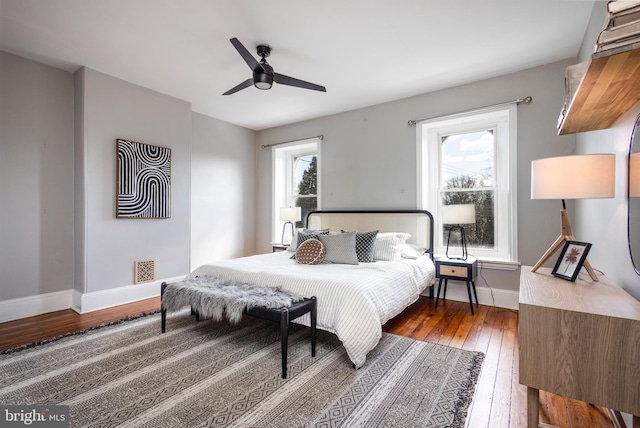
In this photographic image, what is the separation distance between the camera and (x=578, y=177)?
164 cm

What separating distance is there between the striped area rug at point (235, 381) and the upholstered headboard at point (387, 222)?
1565mm

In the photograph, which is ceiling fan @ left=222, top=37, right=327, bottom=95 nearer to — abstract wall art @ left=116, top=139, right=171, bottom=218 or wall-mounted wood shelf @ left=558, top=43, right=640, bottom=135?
abstract wall art @ left=116, top=139, right=171, bottom=218

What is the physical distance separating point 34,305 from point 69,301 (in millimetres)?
297

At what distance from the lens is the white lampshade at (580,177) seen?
1599 millimetres

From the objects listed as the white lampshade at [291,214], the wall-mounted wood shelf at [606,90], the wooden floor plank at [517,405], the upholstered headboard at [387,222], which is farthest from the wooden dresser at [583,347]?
the white lampshade at [291,214]

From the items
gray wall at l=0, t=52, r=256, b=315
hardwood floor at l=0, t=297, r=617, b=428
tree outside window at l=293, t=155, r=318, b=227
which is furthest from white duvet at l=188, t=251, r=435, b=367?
tree outside window at l=293, t=155, r=318, b=227

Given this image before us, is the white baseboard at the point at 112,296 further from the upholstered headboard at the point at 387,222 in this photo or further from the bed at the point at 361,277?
the upholstered headboard at the point at 387,222

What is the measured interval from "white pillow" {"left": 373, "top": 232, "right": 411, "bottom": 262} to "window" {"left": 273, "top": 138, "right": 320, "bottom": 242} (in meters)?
1.88

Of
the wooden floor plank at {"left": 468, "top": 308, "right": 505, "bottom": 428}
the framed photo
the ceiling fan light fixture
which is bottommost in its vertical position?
the wooden floor plank at {"left": 468, "top": 308, "right": 505, "bottom": 428}

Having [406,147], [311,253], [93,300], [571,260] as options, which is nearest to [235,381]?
[311,253]

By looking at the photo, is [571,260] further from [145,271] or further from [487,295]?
[145,271]

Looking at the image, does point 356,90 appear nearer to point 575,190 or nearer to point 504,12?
point 504,12

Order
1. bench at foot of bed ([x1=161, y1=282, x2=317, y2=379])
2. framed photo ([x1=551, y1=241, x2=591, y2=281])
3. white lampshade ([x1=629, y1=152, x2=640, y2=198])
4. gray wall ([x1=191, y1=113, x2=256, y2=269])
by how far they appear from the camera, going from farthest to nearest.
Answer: gray wall ([x1=191, y1=113, x2=256, y2=269]), bench at foot of bed ([x1=161, y1=282, x2=317, y2=379]), framed photo ([x1=551, y1=241, x2=591, y2=281]), white lampshade ([x1=629, y1=152, x2=640, y2=198])
